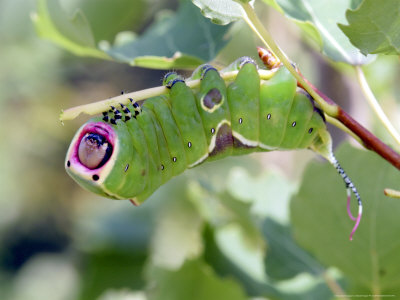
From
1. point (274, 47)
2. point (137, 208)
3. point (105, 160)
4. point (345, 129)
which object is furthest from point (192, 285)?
point (137, 208)

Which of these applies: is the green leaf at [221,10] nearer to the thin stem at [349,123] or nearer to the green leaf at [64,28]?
the thin stem at [349,123]

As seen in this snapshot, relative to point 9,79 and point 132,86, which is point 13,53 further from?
point 132,86

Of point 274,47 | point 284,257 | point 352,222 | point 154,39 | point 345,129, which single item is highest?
point 274,47

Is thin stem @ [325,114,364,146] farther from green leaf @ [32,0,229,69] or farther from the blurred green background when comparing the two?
green leaf @ [32,0,229,69]

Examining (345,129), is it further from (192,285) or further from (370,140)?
(192,285)

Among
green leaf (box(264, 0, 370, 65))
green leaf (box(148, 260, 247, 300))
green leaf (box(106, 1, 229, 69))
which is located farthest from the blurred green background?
green leaf (box(264, 0, 370, 65))

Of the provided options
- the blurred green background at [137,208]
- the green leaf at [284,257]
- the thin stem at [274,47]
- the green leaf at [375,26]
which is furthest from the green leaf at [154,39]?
the green leaf at [284,257]
